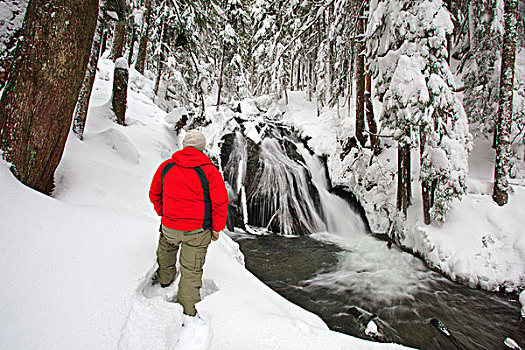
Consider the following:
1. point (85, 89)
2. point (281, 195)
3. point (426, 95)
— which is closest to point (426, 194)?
point (426, 95)

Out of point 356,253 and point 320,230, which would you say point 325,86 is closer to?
point 320,230

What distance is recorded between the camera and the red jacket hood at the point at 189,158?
2453 millimetres

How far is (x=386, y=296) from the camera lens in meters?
5.31

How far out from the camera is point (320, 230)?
948cm

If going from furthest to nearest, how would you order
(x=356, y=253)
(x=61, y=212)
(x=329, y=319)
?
(x=356, y=253)
(x=329, y=319)
(x=61, y=212)

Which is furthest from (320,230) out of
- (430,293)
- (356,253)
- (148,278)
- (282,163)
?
(148,278)

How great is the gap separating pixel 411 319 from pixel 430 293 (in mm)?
1348

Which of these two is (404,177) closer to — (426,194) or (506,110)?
(426,194)

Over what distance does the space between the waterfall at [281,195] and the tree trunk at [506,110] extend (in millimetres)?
4312

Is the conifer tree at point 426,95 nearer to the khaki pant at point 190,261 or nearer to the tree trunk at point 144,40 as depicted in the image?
the khaki pant at point 190,261

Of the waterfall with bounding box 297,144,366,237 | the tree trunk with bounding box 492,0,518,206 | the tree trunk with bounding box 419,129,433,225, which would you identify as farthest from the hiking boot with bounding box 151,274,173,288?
the tree trunk with bounding box 492,0,518,206

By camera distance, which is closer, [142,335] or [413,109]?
[142,335]

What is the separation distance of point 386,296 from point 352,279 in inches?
34.5

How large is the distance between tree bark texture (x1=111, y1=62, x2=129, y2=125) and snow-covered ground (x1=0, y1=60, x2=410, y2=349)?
571 cm
